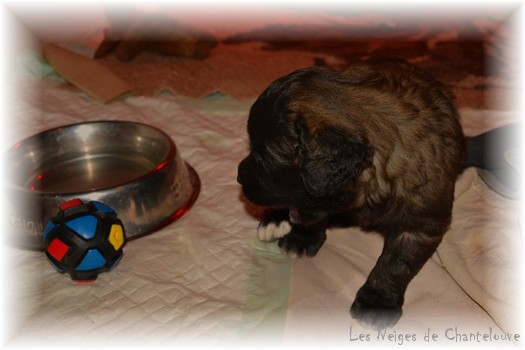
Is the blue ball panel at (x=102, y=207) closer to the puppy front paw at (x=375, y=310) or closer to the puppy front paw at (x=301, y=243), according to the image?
the puppy front paw at (x=301, y=243)

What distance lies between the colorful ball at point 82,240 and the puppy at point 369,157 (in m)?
0.58

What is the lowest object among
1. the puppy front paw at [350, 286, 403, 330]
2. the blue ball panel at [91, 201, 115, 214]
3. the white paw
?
the puppy front paw at [350, 286, 403, 330]

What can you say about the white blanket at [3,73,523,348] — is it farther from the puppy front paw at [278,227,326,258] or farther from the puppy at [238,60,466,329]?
the puppy at [238,60,466,329]

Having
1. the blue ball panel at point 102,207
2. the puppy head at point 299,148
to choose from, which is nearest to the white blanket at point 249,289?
the blue ball panel at point 102,207

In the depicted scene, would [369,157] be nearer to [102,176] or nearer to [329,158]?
[329,158]

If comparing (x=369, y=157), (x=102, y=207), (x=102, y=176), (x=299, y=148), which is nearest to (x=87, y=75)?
(x=102, y=176)

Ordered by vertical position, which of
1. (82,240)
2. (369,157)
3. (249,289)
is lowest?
(249,289)

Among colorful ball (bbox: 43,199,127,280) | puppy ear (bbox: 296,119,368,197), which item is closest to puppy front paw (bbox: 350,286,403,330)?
puppy ear (bbox: 296,119,368,197)

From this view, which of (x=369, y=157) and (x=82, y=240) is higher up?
(x=369, y=157)

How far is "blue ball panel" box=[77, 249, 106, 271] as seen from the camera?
2.46 m

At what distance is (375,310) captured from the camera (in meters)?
2.40

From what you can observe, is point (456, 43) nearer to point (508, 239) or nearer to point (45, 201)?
point (508, 239)

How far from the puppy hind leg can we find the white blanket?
0.18 ft

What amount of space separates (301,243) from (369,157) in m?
0.74
